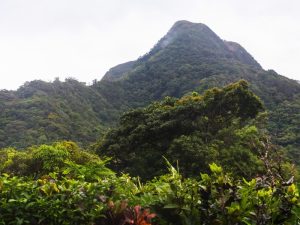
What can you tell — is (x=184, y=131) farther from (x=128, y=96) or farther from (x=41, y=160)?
(x=128, y=96)

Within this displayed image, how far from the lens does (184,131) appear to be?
69.1 ft

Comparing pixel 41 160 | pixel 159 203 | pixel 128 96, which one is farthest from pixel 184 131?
pixel 128 96

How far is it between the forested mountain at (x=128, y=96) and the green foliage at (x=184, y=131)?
1323cm

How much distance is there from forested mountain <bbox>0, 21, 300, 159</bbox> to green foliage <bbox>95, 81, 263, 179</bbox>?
→ 521 inches

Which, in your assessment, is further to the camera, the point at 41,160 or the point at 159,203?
the point at 41,160

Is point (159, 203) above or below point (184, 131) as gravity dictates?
below

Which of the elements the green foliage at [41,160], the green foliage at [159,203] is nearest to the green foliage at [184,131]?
the green foliage at [41,160]

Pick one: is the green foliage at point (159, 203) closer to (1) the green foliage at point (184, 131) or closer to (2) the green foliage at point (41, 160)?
(2) the green foliage at point (41, 160)

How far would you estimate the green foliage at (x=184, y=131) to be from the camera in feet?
64.9

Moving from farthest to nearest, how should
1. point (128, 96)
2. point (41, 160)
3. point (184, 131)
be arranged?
point (128, 96) → point (184, 131) → point (41, 160)

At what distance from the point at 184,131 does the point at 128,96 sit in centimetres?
4697

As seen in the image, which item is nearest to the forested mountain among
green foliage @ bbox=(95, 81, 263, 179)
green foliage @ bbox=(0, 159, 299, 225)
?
green foliage @ bbox=(95, 81, 263, 179)

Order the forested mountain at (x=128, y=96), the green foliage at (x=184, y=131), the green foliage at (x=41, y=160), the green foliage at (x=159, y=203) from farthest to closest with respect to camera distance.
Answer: the forested mountain at (x=128, y=96) < the green foliage at (x=184, y=131) < the green foliage at (x=41, y=160) < the green foliage at (x=159, y=203)

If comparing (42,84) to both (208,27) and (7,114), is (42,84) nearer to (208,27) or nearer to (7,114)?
(7,114)
